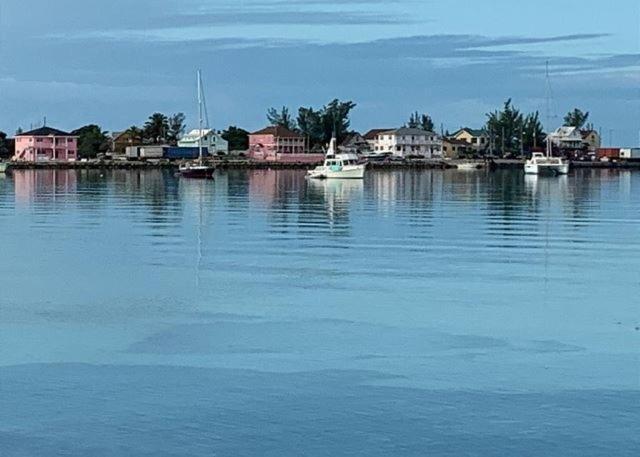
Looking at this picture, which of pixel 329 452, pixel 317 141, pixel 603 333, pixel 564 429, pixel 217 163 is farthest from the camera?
pixel 317 141

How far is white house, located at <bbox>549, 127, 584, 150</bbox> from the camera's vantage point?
124 meters

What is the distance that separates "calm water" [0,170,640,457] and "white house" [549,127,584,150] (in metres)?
99.9

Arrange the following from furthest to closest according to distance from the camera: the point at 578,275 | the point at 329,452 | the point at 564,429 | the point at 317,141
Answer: the point at 317,141
the point at 578,275
the point at 564,429
the point at 329,452

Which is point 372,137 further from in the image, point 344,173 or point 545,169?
point 344,173

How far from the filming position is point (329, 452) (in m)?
9.24

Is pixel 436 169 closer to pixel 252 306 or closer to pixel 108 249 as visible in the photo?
pixel 108 249

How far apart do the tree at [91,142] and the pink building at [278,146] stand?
14.2 m

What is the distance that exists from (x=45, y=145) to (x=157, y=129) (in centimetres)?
1157

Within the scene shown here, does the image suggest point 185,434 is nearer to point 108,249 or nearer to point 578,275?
point 578,275

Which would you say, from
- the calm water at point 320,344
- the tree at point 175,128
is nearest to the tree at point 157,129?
the tree at point 175,128

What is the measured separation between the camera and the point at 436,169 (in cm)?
10688

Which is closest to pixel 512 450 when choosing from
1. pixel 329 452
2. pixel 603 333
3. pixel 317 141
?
pixel 329 452

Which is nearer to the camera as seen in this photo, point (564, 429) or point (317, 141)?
point (564, 429)

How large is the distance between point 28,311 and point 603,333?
715 cm
